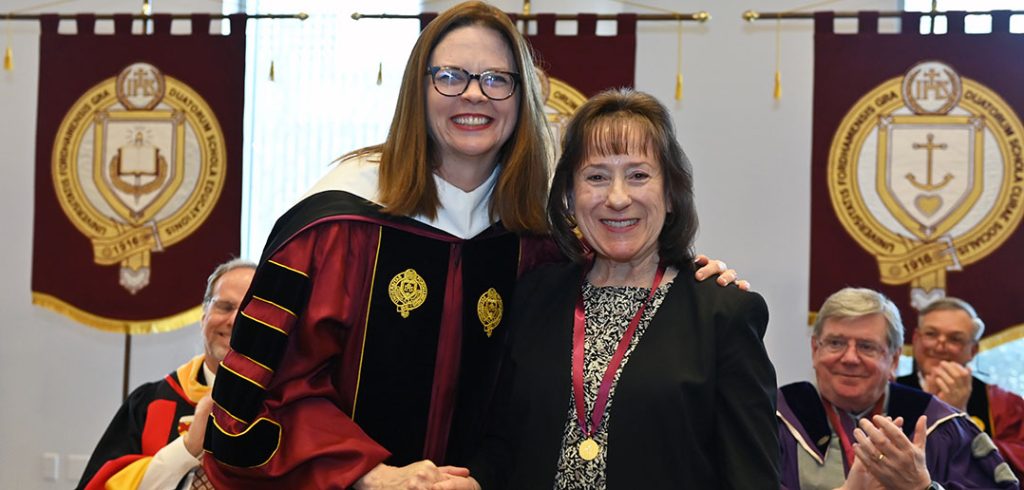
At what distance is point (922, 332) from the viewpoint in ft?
18.9

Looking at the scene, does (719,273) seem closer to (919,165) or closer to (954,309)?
(954,309)

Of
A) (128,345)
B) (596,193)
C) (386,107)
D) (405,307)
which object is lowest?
(128,345)

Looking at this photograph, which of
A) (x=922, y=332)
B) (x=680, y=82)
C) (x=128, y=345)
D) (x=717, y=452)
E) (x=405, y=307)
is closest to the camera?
(x=717, y=452)

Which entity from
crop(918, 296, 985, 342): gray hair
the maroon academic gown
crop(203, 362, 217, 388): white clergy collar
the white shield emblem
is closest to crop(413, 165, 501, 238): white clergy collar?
the maroon academic gown

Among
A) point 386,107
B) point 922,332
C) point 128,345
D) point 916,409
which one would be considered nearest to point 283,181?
point 386,107

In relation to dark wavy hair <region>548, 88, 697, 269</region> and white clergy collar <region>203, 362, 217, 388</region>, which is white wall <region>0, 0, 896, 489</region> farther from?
dark wavy hair <region>548, 88, 697, 269</region>

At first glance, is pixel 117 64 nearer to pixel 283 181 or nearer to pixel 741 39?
pixel 283 181

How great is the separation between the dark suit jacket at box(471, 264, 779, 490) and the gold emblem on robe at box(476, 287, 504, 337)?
0.69 ft

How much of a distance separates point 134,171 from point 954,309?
4758mm

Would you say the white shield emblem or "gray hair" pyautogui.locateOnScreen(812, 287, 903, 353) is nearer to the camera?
"gray hair" pyautogui.locateOnScreen(812, 287, 903, 353)

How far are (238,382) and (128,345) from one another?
4952 millimetres

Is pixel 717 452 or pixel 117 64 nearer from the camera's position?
pixel 717 452

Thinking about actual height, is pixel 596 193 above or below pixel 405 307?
above

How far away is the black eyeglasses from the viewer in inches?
103
